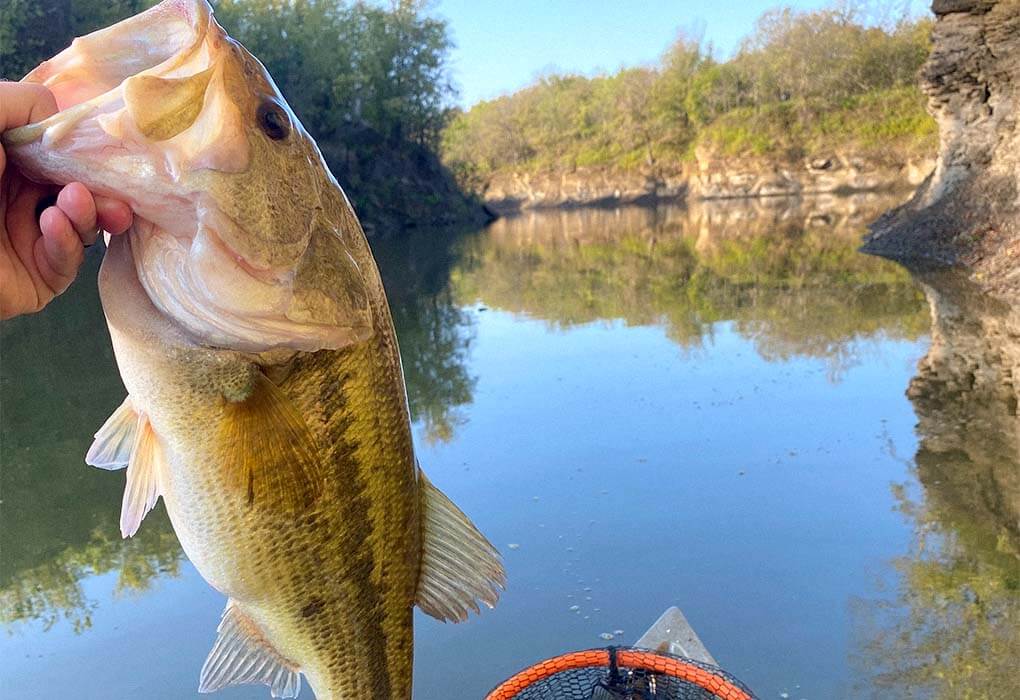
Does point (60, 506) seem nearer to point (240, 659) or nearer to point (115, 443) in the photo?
point (240, 659)

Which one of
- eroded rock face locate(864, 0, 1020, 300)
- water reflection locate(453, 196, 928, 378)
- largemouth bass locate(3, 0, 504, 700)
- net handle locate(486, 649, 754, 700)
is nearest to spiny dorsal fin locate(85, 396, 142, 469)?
largemouth bass locate(3, 0, 504, 700)

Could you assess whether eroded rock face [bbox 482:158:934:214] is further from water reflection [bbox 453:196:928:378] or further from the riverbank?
water reflection [bbox 453:196:928:378]

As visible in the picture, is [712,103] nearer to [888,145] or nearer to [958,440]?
[888,145]

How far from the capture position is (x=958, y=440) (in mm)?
5770

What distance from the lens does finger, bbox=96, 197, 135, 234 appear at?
46.4 inches

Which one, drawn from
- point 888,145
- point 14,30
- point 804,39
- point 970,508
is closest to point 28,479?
point 970,508

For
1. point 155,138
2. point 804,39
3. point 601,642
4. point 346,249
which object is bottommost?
point 601,642

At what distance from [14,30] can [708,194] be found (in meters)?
42.6

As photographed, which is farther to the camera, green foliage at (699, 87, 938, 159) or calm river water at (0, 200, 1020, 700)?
green foliage at (699, 87, 938, 159)

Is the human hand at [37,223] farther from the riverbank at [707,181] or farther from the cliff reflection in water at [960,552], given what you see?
the riverbank at [707,181]

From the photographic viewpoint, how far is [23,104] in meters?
1.15

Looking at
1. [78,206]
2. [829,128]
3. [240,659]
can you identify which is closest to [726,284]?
[240,659]

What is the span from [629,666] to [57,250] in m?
2.40

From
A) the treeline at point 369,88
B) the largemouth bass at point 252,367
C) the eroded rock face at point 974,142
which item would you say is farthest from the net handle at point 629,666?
the treeline at point 369,88
